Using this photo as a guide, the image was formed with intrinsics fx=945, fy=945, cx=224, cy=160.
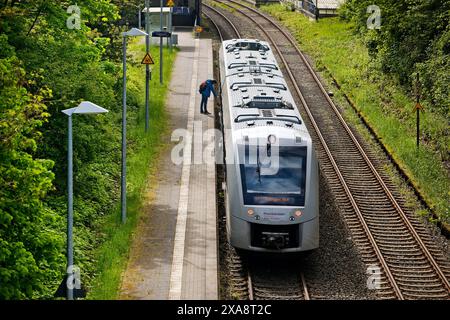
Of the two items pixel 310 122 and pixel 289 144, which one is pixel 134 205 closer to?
pixel 289 144

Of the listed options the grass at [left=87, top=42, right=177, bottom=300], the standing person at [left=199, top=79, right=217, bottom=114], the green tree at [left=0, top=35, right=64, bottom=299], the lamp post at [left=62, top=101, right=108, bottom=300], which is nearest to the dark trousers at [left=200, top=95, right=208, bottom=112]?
the standing person at [left=199, top=79, right=217, bottom=114]

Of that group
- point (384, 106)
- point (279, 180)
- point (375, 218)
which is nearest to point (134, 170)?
point (375, 218)

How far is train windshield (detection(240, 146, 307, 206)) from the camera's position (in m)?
21.1

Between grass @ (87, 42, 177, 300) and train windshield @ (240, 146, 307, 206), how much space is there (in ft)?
11.1

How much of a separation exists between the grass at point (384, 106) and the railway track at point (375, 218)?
0.93 m

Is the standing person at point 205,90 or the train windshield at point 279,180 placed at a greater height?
the train windshield at point 279,180

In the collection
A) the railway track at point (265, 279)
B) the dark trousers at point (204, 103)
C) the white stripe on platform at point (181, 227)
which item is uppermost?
the dark trousers at point (204, 103)

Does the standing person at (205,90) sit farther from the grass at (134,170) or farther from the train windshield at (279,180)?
the train windshield at (279,180)

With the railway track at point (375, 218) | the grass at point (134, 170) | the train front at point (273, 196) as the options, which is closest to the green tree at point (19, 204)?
the grass at point (134, 170)

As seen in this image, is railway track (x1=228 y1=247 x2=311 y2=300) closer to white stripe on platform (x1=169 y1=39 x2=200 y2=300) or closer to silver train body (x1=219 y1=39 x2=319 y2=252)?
silver train body (x1=219 y1=39 x2=319 y2=252)

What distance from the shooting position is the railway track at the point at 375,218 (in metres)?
21.3
